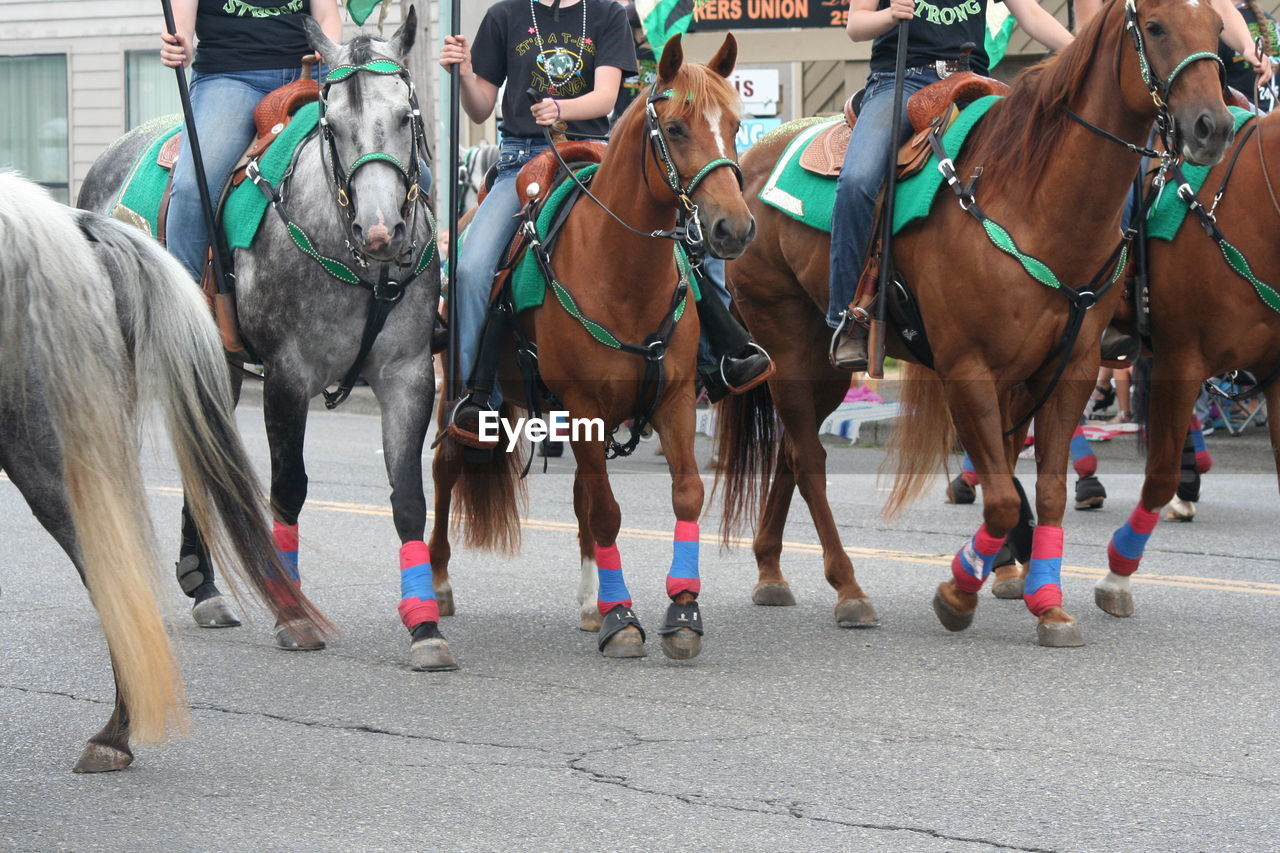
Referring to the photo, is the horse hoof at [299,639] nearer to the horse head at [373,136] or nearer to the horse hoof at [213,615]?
the horse hoof at [213,615]

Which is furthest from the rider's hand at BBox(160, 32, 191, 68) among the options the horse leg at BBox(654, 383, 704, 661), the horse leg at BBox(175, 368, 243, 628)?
the horse leg at BBox(654, 383, 704, 661)

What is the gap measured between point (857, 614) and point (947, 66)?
95.7 inches

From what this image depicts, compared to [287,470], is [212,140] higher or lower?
higher

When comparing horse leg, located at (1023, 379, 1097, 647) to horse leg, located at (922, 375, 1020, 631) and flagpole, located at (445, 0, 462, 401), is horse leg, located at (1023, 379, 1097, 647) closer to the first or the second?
horse leg, located at (922, 375, 1020, 631)

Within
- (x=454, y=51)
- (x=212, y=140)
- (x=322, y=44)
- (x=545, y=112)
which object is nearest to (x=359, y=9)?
(x=212, y=140)

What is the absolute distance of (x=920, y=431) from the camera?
829cm

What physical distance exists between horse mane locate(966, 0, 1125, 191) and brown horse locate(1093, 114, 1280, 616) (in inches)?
37.7

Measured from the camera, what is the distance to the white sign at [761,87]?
20.3m

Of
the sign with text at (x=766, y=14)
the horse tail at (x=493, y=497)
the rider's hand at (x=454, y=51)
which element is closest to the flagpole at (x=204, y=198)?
the rider's hand at (x=454, y=51)

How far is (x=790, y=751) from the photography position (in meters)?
5.26

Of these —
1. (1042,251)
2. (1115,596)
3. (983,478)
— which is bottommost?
(1115,596)

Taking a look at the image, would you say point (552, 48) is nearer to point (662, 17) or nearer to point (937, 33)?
point (937, 33)

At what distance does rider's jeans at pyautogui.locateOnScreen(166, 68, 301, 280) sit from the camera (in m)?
7.05

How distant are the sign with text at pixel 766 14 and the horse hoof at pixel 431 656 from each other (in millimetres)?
14672
